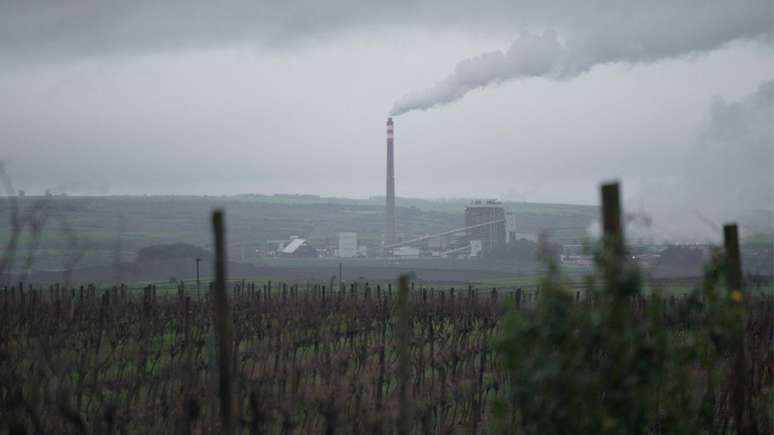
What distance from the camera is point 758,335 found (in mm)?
11500

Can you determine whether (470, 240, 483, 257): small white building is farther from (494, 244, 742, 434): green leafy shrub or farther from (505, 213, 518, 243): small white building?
(494, 244, 742, 434): green leafy shrub

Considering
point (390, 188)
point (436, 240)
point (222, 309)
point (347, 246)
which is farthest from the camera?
point (436, 240)

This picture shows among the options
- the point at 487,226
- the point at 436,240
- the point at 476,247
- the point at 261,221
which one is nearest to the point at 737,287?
the point at 476,247

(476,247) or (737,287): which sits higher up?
(476,247)

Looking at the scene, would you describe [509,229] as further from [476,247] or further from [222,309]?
[222,309]

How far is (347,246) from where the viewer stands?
2837 inches

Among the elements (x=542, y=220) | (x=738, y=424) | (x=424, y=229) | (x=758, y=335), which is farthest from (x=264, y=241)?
(x=738, y=424)

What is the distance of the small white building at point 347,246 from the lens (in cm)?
7169

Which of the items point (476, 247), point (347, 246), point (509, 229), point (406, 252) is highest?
point (509, 229)

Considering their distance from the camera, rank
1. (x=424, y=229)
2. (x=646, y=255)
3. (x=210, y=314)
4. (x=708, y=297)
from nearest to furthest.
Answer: (x=708, y=297) → (x=210, y=314) → (x=646, y=255) → (x=424, y=229)

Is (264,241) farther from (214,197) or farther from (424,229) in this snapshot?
(214,197)

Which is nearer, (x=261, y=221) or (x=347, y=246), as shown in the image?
(x=347, y=246)

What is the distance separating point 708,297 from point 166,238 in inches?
2757

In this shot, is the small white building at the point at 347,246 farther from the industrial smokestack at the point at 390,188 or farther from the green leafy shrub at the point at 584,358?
the green leafy shrub at the point at 584,358
